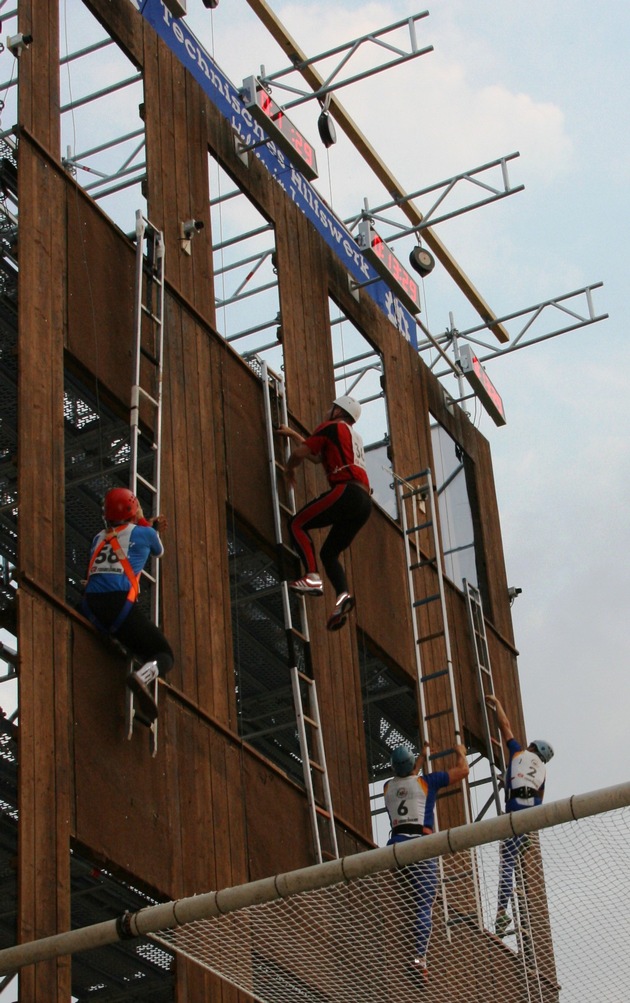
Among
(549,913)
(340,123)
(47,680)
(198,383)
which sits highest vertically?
(340,123)

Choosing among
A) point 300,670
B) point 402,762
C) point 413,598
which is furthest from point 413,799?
point 413,598

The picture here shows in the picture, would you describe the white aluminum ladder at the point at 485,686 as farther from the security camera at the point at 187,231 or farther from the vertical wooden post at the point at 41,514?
the vertical wooden post at the point at 41,514

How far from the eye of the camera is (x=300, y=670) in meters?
15.2

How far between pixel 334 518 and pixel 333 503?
0.16m

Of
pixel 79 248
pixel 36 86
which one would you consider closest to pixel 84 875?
pixel 79 248

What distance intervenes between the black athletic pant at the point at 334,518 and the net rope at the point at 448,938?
11.6 feet

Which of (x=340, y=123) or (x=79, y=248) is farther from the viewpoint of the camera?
(x=340, y=123)

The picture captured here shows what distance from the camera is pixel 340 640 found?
1625 cm

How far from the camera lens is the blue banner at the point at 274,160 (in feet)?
53.0

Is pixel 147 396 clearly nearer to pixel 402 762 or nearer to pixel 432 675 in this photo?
pixel 402 762

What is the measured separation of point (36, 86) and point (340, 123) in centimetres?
709

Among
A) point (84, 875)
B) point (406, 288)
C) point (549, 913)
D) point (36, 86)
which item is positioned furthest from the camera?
point (406, 288)

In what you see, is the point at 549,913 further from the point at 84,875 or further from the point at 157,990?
the point at 157,990

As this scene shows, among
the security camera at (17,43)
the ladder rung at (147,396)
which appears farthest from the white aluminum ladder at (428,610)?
the security camera at (17,43)
